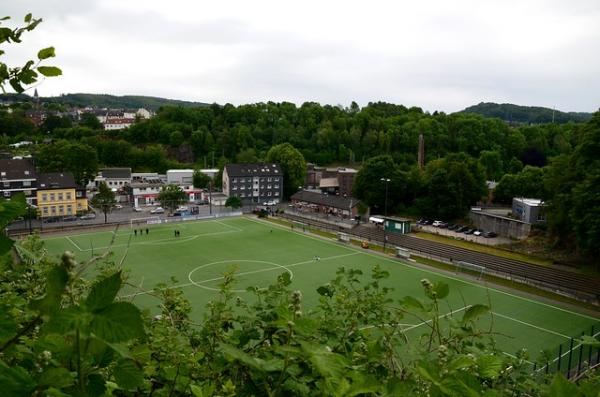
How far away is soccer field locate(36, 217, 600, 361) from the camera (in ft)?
60.2

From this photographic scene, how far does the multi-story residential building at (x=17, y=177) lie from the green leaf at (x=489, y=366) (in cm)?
4309

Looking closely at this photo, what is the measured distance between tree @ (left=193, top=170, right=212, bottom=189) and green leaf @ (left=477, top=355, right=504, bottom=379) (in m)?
53.5

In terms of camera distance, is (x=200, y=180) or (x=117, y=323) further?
(x=200, y=180)

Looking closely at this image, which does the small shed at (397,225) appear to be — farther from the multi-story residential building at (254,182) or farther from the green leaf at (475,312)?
the green leaf at (475,312)

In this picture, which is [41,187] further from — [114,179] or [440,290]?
[440,290]

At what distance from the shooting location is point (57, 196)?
131 ft

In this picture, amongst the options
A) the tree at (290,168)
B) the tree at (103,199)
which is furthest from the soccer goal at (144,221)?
the tree at (290,168)

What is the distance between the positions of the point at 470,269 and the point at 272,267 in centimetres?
1169

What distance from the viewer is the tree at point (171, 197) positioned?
149 ft

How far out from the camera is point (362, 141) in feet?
239

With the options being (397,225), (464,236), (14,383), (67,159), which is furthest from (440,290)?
(67,159)

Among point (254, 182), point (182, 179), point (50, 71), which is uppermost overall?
Answer: point (50, 71)

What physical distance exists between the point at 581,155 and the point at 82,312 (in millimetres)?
28486

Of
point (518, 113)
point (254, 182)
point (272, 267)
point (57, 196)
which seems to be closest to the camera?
point (272, 267)
